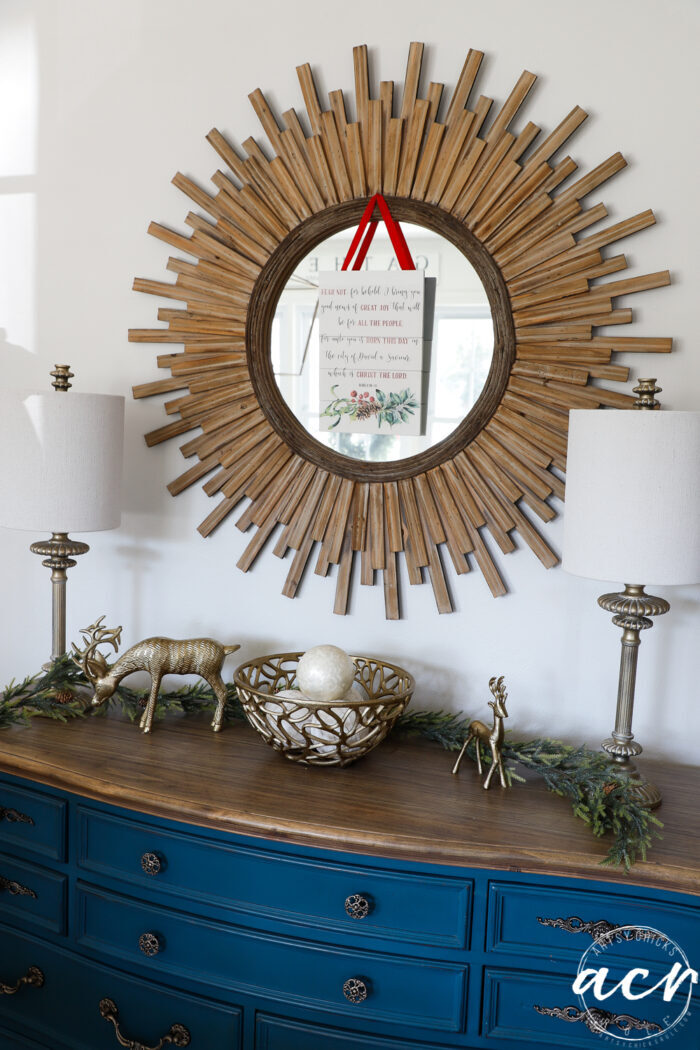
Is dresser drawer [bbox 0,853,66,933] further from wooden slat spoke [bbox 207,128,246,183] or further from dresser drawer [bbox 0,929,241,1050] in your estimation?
wooden slat spoke [bbox 207,128,246,183]

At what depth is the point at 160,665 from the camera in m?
1.78

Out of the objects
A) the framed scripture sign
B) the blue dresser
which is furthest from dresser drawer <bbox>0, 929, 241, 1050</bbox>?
the framed scripture sign

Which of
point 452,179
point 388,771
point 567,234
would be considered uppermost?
point 452,179

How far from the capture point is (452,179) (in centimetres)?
175

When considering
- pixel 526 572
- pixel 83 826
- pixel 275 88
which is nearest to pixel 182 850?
pixel 83 826

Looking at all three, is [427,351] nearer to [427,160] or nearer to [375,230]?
[375,230]

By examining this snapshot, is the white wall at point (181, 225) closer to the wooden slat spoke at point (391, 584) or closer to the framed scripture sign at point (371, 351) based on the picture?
the wooden slat spoke at point (391, 584)

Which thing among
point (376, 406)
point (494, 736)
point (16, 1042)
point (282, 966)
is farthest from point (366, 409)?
point (16, 1042)

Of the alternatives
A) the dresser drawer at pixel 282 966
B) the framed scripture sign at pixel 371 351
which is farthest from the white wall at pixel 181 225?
the dresser drawer at pixel 282 966

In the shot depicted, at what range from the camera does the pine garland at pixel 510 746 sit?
54.2 inches

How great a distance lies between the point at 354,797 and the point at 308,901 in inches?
7.3

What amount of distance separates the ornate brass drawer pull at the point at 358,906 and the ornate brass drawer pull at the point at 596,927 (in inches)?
11.4

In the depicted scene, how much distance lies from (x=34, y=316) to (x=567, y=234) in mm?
1329

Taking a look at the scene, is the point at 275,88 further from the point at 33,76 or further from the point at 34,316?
the point at 34,316
